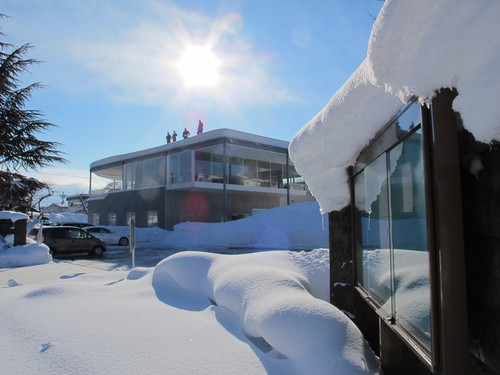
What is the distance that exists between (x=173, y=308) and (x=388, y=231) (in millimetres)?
2899

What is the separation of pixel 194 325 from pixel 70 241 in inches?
615

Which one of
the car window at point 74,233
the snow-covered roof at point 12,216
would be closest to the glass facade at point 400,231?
the snow-covered roof at point 12,216

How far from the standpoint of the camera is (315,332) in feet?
9.34

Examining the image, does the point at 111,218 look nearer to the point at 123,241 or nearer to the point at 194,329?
the point at 123,241

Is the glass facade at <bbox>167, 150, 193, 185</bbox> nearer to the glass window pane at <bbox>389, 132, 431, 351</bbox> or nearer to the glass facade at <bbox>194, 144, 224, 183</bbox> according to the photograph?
the glass facade at <bbox>194, 144, 224, 183</bbox>

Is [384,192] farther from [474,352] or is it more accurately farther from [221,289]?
[221,289]

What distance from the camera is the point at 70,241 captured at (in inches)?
678

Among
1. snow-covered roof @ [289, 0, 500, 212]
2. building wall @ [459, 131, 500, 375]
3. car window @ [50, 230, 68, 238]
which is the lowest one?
car window @ [50, 230, 68, 238]

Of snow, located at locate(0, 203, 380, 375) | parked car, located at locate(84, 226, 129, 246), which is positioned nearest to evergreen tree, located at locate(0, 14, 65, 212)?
parked car, located at locate(84, 226, 129, 246)

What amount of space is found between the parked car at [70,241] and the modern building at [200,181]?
9577mm

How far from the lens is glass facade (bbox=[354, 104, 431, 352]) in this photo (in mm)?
2135

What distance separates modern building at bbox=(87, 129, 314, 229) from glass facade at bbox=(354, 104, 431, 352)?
71.9 feet

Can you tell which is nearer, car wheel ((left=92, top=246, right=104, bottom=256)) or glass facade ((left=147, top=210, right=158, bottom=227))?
car wheel ((left=92, top=246, right=104, bottom=256))

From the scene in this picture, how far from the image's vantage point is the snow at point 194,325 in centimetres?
287
